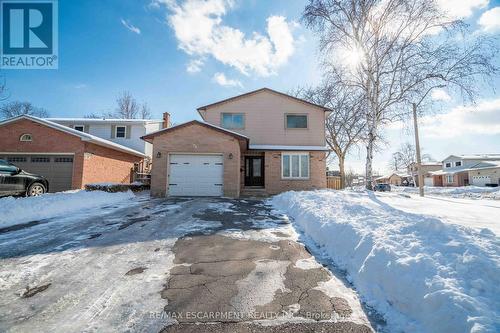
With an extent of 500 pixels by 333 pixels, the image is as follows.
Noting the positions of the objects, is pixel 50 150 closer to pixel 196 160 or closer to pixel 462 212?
pixel 196 160

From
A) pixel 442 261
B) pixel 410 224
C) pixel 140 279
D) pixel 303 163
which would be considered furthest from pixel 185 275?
pixel 303 163

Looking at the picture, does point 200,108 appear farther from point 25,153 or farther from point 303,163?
point 25,153

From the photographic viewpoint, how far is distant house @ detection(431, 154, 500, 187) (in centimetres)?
3947

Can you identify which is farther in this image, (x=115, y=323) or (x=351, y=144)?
(x=351, y=144)

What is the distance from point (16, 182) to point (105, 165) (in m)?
6.72

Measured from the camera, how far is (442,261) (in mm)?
2811

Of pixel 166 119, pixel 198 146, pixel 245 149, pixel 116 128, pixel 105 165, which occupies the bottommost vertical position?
pixel 105 165

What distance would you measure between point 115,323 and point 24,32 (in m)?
17.5

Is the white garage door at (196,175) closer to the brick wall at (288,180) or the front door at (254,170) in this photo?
the brick wall at (288,180)

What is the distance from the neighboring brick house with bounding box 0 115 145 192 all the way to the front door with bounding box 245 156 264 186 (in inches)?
391

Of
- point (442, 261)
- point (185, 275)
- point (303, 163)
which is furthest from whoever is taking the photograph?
point (303, 163)

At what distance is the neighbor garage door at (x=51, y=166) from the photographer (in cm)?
1420

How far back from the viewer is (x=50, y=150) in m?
14.4

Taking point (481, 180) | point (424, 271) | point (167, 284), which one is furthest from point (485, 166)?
point (167, 284)
